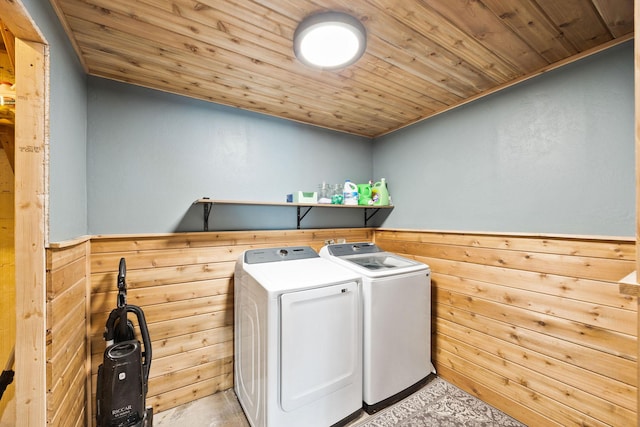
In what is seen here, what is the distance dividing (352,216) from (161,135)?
195 cm

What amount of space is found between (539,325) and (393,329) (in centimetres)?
93

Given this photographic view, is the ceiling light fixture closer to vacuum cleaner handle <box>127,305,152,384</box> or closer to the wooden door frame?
the wooden door frame

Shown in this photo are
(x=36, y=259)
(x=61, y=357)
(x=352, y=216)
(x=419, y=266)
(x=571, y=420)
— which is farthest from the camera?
(x=352, y=216)

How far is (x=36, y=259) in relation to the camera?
102cm

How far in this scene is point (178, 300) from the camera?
1934 mm

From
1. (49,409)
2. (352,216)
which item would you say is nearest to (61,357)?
(49,409)

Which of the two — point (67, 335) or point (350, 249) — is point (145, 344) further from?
point (350, 249)

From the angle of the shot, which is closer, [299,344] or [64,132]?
[64,132]

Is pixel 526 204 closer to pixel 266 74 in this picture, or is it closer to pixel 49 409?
pixel 266 74

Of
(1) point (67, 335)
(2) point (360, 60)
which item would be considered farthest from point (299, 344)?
(2) point (360, 60)

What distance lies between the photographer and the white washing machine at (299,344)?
4.82 ft

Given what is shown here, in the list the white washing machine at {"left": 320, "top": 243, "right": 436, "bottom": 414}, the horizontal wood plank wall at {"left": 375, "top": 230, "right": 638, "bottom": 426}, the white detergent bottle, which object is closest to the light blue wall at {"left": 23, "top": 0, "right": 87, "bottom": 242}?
the white washing machine at {"left": 320, "top": 243, "right": 436, "bottom": 414}

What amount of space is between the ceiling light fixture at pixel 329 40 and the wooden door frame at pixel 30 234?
43.1 inches

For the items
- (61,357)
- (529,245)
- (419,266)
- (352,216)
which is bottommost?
(61,357)
